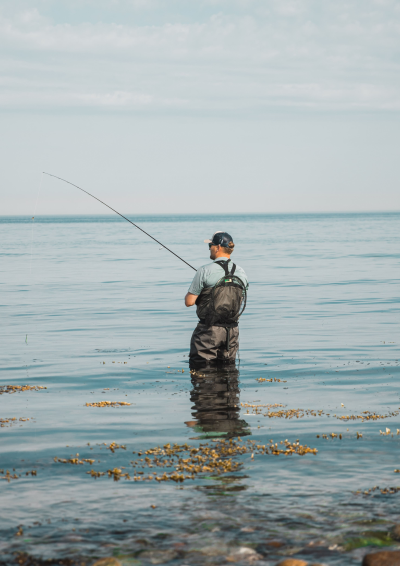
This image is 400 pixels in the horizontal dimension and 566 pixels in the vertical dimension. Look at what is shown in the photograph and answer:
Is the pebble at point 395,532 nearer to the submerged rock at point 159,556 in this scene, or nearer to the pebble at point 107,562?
the submerged rock at point 159,556

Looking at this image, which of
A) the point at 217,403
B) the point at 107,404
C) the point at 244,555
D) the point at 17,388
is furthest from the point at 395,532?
the point at 17,388

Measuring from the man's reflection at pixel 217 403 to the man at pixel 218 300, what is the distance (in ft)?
1.14

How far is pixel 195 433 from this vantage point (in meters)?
7.53

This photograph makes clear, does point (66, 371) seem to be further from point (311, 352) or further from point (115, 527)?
point (115, 527)

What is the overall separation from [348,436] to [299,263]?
3112 cm

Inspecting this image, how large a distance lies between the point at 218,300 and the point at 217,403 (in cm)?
159

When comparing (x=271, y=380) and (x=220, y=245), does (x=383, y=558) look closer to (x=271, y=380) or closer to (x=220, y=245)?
(x=220, y=245)

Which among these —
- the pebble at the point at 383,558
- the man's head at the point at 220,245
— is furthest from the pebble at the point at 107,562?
the man's head at the point at 220,245

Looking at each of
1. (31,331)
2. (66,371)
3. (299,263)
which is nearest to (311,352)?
(66,371)

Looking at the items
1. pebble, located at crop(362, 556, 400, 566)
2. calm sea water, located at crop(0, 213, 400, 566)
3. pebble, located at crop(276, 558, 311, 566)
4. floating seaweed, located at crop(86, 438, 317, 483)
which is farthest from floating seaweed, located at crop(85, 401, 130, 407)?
pebble, located at crop(362, 556, 400, 566)

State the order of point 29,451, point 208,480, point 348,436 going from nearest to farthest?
1. point 208,480
2. point 29,451
3. point 348,436

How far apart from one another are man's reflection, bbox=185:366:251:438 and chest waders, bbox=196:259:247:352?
2.98 feet

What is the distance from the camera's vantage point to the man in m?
9.80

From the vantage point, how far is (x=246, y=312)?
1989 cm
